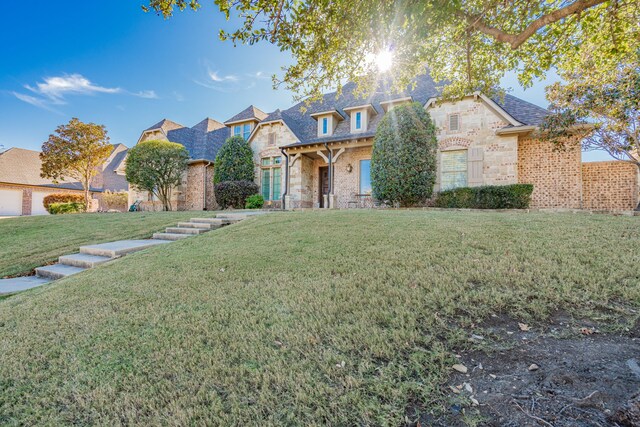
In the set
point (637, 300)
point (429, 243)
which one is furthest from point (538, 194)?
point (637, 300)

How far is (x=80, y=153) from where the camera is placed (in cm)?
1691

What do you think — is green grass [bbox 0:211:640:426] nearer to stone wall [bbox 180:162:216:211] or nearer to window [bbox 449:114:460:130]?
window [bbox 449:114:460:130]

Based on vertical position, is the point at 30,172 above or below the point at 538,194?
above

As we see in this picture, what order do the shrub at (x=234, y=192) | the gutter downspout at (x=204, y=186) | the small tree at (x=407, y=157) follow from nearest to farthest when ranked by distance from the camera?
the small tree at (x=407, y=157)
the shrub at (x=234, y=192)
the gutter downspout at (x=204, y=186)

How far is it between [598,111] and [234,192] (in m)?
14.2

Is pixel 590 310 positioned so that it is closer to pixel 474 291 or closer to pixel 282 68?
pixel 474 291

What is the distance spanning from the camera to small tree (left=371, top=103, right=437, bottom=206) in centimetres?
1059

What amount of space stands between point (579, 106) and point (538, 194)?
3.51 metres

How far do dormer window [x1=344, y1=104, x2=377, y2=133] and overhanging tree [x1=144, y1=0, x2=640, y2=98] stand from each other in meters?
7.12

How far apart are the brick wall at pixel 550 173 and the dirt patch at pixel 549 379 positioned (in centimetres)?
1074

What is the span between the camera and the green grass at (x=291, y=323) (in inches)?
65.0

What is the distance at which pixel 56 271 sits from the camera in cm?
538

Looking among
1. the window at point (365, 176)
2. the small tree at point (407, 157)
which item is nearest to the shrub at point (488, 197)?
the small tree at point (407, 157)

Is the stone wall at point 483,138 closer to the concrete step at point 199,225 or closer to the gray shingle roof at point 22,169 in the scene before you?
the concrete step at point 199,225
